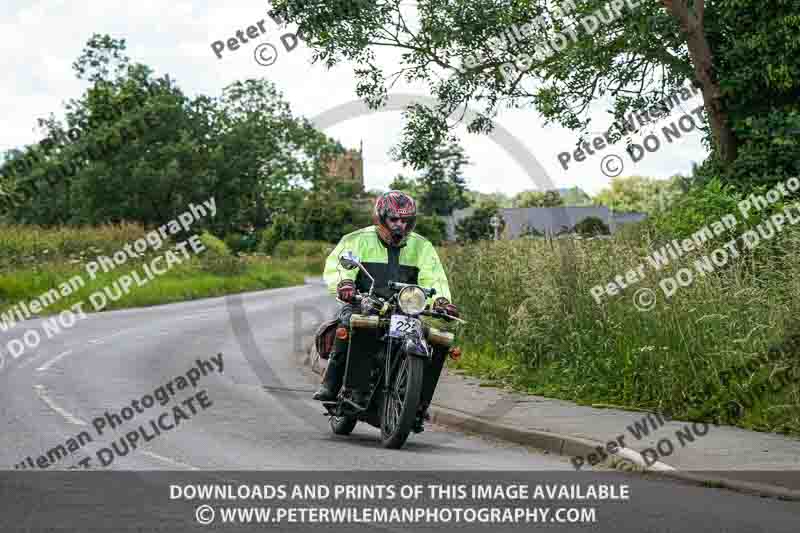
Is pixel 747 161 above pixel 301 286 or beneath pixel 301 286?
above

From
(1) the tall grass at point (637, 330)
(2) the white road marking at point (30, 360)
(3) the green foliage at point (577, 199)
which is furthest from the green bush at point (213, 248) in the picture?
(1) the tall grass at point (637, 330)

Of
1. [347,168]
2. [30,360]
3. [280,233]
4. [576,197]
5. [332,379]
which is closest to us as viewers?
[332,379]

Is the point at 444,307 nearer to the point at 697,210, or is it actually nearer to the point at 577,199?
the point at 697,210

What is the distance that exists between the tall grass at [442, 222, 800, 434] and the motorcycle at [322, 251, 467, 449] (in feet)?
9.81

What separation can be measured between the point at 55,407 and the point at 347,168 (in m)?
78.0

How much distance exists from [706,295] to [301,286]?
131ft

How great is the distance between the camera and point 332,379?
37.1 feet

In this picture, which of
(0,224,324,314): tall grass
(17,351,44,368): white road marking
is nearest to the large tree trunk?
(17,351,44,368): white road marking

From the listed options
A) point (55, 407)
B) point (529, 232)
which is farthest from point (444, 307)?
point (529, 232)

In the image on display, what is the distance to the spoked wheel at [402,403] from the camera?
10195mm

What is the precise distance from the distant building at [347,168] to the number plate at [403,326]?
251 feet

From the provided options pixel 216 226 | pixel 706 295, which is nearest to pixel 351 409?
pixel 706 295

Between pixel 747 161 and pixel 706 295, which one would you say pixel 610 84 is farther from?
pixel 706 295

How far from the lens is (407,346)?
10258 mm
